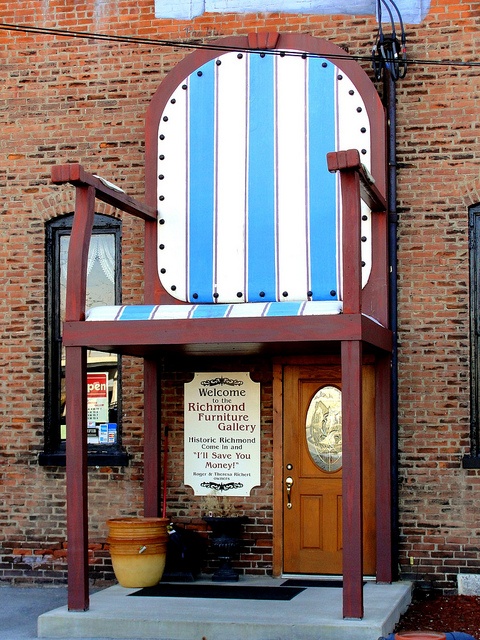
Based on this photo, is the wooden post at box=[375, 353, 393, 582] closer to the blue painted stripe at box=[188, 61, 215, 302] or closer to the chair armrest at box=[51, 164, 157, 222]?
the blue painted stripe at box=[188, 61, 215, 302]

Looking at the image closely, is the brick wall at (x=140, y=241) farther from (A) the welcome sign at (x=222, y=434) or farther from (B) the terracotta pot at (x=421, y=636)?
(B) the terracotta pot at (x=421, y=636)

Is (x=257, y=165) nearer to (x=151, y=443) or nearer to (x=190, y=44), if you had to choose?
(x=190, y=44)

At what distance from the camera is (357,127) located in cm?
1087

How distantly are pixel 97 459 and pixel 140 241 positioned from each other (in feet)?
8.09

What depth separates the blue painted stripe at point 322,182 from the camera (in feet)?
35.1

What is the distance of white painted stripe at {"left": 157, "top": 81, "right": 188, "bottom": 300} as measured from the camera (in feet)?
36.3

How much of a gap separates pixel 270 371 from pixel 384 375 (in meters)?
1.31

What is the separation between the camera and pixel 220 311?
Result: 9.45 meters

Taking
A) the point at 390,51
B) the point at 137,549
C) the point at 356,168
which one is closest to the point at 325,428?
the point at 137,549

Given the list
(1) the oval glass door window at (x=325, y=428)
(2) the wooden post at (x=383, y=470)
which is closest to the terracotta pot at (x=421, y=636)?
(2) the wooden post at (x=383, y=470)

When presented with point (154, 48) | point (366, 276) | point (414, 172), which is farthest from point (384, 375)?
point (154, 48)

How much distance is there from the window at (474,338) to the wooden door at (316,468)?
3.38ft

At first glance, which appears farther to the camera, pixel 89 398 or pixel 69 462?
pixel 89 398

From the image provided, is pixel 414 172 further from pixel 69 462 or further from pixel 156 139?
pixel 69 462
